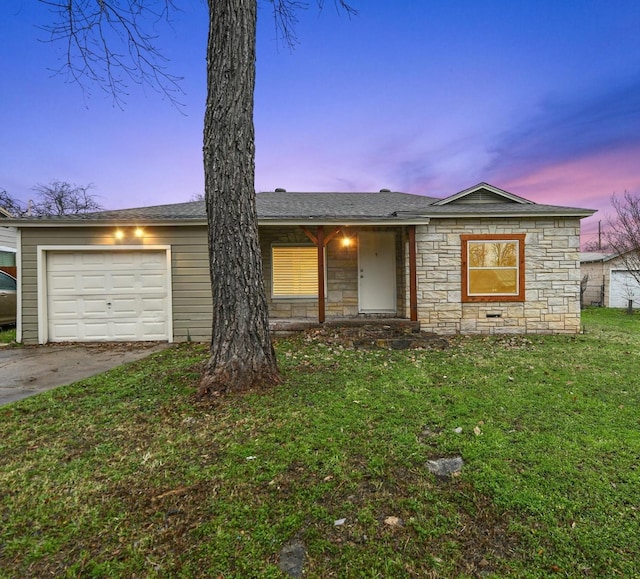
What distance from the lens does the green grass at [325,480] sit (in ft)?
4.93

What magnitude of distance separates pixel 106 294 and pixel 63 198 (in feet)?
68.4

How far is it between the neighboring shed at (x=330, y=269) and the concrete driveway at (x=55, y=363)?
0.56 meters

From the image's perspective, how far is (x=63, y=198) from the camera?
21.7 m

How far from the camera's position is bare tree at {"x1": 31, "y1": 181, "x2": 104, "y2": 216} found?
834 inches

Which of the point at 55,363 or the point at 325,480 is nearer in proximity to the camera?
the point at 325,480

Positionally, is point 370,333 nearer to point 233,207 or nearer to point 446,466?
point 233,207

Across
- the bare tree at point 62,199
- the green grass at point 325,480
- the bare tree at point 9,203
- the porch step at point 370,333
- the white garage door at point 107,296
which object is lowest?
the green grass at point 325,480

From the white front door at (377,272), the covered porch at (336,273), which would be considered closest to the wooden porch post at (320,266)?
the covered porch at (336,273)

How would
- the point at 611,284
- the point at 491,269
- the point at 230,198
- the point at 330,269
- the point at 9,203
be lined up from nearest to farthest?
the point at 230,198, the point at 491,269, the point at 330,269, the point at 611,284, the point at 9,203

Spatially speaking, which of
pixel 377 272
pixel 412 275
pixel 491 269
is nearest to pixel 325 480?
pixel 412 275

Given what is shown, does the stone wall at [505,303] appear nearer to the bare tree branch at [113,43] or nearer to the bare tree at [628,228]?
the bare tree branch at [113,43]

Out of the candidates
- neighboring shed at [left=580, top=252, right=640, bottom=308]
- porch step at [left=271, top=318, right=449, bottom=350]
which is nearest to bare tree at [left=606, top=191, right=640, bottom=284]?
neighboring shed at [left=580, top=252, right=640, bottom=308]

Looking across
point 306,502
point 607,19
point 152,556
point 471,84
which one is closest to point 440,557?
point 306,502

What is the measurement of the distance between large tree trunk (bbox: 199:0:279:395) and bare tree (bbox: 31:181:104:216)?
927 inches
